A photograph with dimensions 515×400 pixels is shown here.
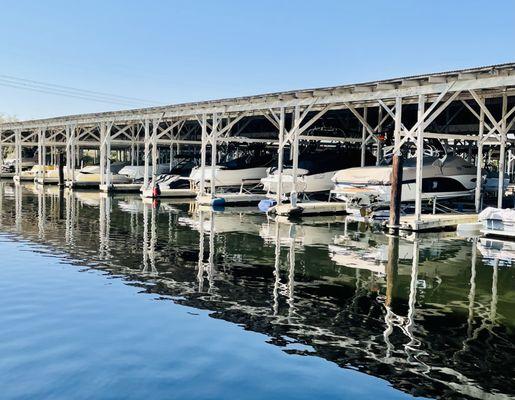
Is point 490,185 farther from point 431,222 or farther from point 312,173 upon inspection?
point 431,222

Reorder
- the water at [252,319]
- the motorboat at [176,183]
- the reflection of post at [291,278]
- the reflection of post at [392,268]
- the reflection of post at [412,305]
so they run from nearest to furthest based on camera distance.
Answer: the water at [252,319], the reflection of post at [412,305], the reflection of post at [291,278], the reflection of post at [392,268], the motorboat at [176,183]

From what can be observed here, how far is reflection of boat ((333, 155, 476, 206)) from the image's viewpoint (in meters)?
20.2

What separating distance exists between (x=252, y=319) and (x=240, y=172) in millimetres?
22116

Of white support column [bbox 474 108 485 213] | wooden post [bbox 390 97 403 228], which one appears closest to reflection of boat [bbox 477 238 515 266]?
wooden post [bbox 390 97 403 228]

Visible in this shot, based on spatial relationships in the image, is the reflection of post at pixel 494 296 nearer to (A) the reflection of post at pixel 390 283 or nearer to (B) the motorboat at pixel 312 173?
(A) the reflection of post at pixel 390 283

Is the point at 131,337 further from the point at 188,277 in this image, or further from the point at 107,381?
the point at 188,277

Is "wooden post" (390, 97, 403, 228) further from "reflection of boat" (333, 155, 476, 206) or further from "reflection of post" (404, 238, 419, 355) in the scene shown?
"reflection of post" (404, 238, 419, 355)

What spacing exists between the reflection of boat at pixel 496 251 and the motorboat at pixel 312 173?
1023cm

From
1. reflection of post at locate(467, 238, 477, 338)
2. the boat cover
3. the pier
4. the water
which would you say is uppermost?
Result: the pier

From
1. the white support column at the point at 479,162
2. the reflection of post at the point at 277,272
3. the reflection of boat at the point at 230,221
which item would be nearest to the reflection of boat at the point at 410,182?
the white support column at the point at 479,162

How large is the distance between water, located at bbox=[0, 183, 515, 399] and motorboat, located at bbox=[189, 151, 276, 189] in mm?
14432

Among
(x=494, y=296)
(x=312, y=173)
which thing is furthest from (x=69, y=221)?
(x=494, y=296)

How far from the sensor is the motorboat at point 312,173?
2478 cm

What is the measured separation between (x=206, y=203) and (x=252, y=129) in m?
13.1
